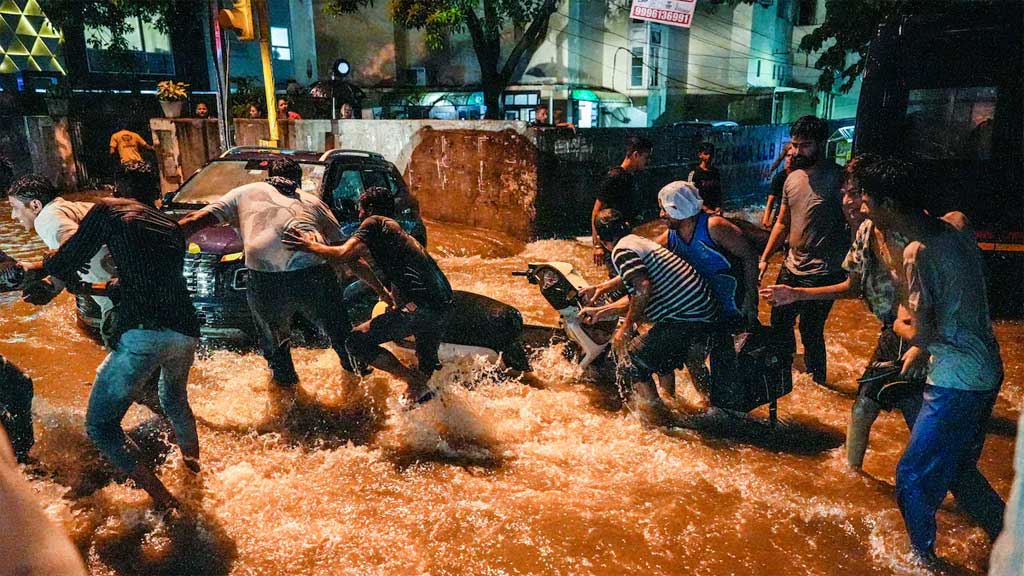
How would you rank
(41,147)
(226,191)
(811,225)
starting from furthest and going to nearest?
1. (41,147)
2. (226,191)
3. (811,225)

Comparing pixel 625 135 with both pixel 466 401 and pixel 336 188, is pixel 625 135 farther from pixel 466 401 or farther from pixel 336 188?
pixel 466 401

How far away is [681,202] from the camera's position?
436 cm

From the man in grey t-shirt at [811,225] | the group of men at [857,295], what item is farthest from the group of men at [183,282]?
the man in grey t-shirt at [811,225]

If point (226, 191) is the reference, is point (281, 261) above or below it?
below

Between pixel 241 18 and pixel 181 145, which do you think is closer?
pixel 241 18

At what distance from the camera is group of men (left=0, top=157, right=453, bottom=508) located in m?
3.55

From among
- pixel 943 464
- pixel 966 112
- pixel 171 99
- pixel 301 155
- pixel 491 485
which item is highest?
pixel 171 99

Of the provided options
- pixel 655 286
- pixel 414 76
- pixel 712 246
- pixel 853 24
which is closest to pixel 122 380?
pixel 655 286

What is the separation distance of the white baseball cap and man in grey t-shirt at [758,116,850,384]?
4.39 feet

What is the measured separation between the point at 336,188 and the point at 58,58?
20.1 meters

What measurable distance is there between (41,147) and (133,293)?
57.2ft

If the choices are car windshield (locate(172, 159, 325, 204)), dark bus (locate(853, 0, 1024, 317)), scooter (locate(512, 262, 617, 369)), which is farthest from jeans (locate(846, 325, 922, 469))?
car windshield (locate(172, 159, 325, 204))

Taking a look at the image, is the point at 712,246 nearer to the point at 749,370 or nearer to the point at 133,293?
the point at 749,370

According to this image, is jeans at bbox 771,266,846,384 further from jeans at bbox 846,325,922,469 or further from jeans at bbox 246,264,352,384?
jeans at bbox 246,264,352,384
